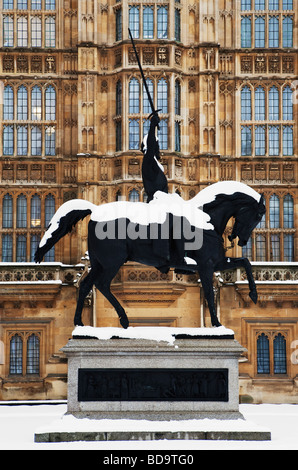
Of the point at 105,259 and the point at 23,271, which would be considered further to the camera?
the point at 23,271

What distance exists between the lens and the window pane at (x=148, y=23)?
113 feet

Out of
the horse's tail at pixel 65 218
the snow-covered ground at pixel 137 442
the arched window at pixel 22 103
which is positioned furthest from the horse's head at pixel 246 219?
the arched window at pixel 22 103

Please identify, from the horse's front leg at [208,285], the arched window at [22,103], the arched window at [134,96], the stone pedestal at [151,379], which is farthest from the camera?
the arched window at [22,103]

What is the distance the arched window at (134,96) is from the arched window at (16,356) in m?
9.61

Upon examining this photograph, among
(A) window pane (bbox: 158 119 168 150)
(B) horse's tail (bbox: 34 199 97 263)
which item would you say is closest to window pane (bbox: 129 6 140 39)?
(A) window pane (bbox: 158 119 168 150)

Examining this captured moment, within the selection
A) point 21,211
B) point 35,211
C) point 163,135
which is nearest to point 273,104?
point 163,135

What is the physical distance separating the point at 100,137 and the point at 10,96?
397cm

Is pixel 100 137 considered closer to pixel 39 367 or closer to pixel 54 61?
pixel 54 61

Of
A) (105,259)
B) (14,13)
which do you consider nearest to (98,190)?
(14,13)

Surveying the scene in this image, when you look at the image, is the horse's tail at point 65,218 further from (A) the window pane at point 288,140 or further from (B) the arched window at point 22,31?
(B) the arched window at point 22,31

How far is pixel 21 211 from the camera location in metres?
34.9

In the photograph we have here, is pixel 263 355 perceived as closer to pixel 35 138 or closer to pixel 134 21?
pixel 35 138

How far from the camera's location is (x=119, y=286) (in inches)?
1303

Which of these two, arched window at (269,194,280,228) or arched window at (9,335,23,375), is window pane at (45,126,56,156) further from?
arched window at (269,194,280,228)
